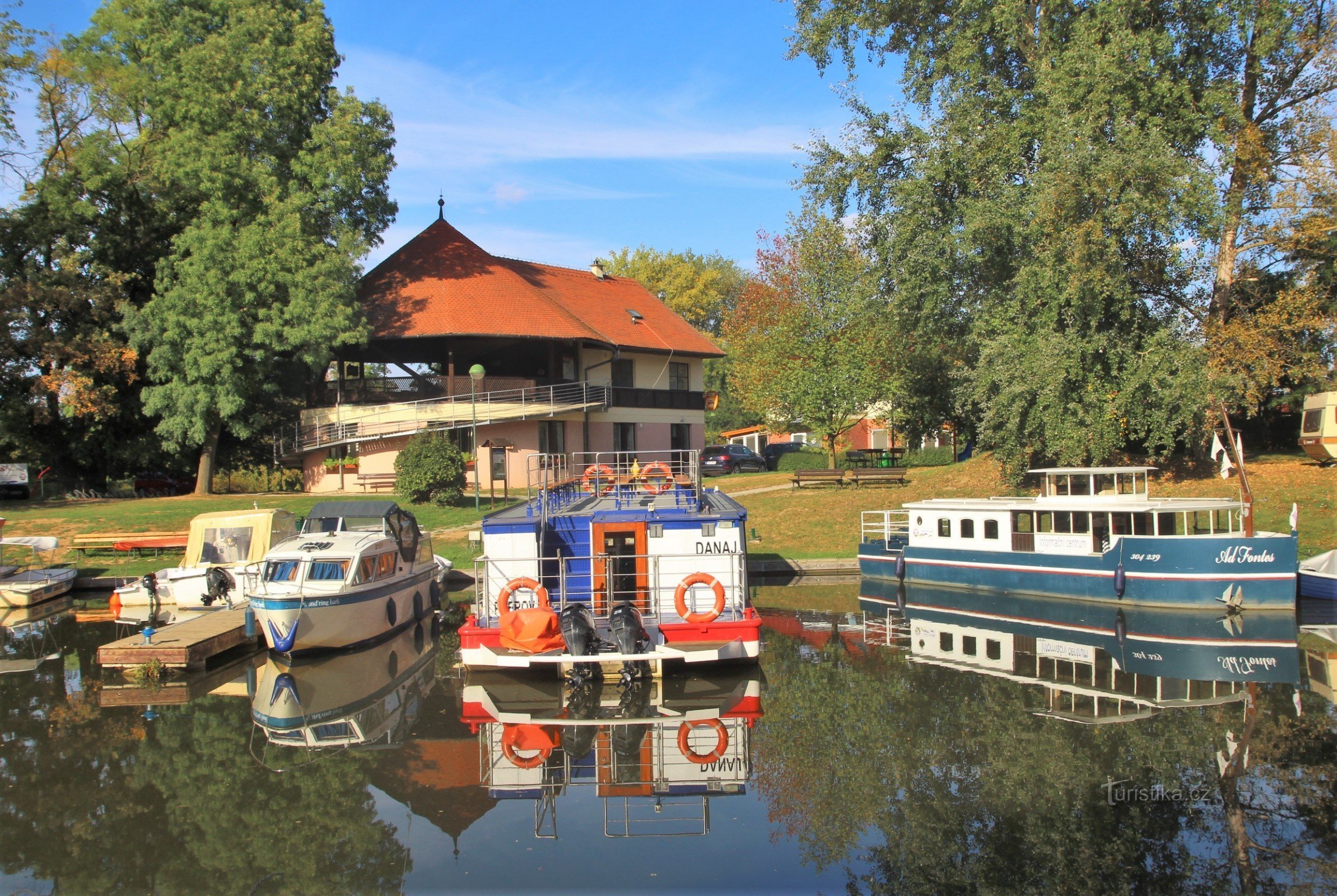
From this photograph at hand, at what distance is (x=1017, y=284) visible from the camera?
90.0 feet

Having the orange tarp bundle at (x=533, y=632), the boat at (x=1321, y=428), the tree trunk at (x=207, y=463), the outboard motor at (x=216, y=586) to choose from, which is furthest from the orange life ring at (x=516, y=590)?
the boat at (x=1321, y=428)

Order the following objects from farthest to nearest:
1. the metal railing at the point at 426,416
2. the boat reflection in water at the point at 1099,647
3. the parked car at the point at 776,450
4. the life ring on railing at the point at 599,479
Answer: the parked car at the point at 776,450 → the metal railing at the point at 426,416 → the life ring on railing at the point at 599,479 → the boat reflection in water at the point at 1099,647

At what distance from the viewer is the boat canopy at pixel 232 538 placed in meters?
21.1

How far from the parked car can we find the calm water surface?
35646mm

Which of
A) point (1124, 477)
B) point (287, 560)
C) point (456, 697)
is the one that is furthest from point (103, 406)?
point (1124, 477)

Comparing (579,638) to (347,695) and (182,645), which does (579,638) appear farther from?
(182,645)

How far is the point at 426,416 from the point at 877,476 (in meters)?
17.6

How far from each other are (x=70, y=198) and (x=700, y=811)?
118ft

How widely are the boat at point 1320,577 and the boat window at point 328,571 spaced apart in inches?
760

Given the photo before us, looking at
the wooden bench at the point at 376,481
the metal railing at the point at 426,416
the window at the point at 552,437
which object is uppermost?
the metal railing at the point at 426,416

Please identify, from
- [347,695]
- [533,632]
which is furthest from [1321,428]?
[347,695]

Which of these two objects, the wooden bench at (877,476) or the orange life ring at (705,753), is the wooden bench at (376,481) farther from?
the orange life ring at (705,753)

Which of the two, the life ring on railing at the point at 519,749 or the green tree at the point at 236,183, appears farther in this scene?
the green tree at the point at 236,183

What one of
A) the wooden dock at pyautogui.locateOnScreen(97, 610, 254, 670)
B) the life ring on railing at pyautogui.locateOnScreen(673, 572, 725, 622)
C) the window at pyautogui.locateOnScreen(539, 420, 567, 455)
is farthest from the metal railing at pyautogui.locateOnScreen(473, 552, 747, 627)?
the window at pyautogui.locateOnScreen(539, 420, 567, 455)
